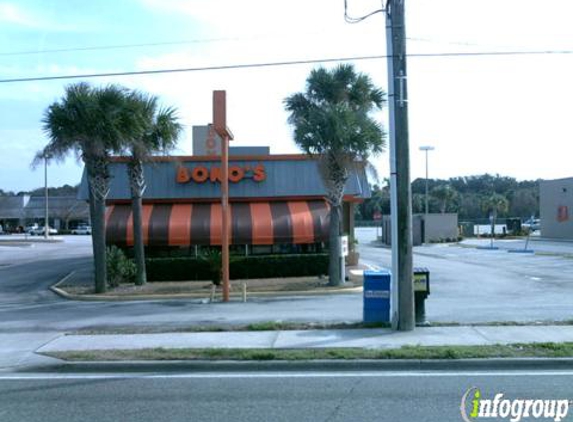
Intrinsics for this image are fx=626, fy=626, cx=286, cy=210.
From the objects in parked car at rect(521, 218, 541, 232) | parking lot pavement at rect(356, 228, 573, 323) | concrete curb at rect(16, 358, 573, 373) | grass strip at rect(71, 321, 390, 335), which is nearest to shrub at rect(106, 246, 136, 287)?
grass strip at rect(71, 321, 390, 335)

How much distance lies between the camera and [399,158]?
457 inches

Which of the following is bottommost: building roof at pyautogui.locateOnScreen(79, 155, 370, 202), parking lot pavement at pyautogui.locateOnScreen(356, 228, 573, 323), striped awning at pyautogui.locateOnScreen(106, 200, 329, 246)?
parking lot pavement at pyautogui.locateOnScreen(356, 228, 573, 323)

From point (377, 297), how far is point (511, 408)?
5.28 metres

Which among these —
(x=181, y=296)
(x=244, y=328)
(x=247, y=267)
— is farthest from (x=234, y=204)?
(x=244, y=328)

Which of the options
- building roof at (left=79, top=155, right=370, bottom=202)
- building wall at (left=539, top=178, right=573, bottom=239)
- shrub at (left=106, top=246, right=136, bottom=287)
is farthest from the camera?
building wall at (left=539, top=178, right=573, bottom=239)

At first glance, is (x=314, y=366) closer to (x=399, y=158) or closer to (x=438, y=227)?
(x=399, y=158)

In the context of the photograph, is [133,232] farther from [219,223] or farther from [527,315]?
[527,315]

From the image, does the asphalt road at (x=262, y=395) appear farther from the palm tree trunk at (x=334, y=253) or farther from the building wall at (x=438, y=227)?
the building wall at (x=438, y=227)

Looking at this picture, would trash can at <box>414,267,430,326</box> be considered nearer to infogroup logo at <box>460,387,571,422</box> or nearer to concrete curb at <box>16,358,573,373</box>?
concrete curb at <box>16,358,573,373</box>

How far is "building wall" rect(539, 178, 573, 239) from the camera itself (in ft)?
175

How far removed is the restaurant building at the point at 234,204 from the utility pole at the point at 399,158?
1233cm

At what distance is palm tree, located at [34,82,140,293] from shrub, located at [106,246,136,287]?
115 cm

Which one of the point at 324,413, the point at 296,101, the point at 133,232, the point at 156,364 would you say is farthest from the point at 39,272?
the point at 324,413

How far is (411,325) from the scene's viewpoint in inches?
447
